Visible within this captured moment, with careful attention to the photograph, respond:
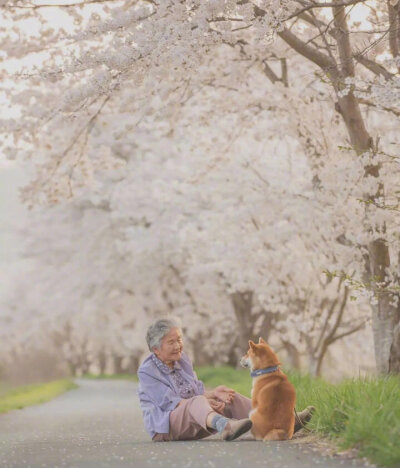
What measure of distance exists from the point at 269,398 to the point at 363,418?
3.34 ft

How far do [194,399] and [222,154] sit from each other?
9530mm

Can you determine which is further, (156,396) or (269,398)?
(156,396)

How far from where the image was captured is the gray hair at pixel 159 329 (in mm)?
7832

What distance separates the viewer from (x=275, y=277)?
65.3ft

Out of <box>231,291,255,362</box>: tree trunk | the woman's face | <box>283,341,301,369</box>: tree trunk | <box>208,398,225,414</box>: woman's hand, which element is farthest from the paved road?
<box>231,291,255,362</box>: tree trunk

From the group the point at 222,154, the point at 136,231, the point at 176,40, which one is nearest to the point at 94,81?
the point at 176,40

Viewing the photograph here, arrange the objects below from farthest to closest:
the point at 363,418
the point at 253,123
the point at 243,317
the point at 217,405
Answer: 1. the point at 243,317
2. the point at 253,123
3. the point at 217,405
4. the point at 363,418

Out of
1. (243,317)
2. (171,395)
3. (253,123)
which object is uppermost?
(253,123)

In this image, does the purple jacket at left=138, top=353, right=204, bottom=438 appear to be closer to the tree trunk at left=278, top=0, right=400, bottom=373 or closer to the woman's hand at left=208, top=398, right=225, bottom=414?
the woman's hand at left=208, top=398, right=225, bottom=414

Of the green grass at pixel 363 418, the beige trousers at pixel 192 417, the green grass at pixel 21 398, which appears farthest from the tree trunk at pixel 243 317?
the beige trousers at pixel 192 417

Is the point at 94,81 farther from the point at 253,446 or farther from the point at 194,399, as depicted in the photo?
the point at 253,446

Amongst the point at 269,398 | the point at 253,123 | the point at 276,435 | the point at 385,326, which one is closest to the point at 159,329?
the point at 269,398

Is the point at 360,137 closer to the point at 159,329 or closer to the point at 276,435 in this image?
the point at 159,329

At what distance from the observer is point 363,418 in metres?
6.15
